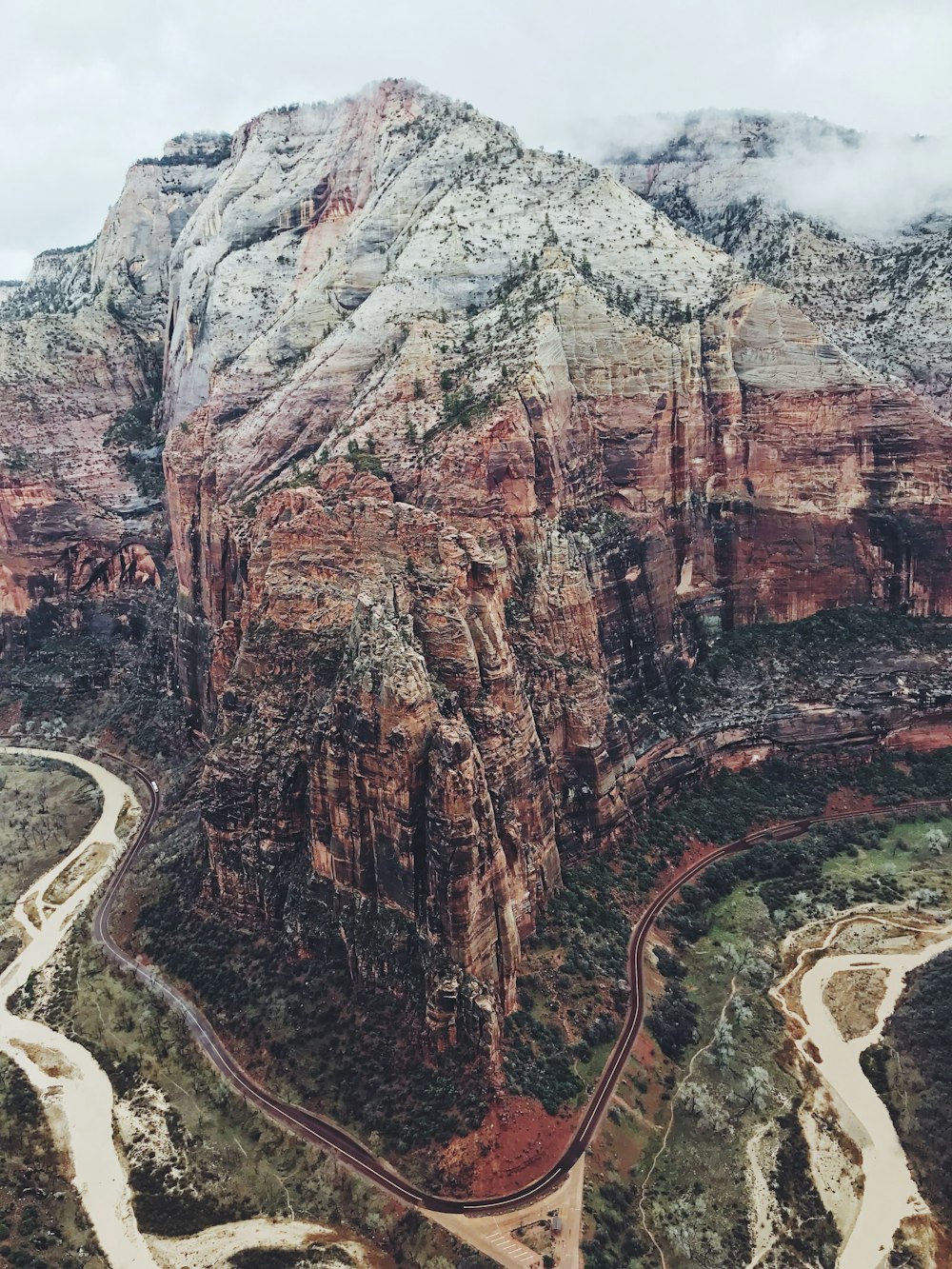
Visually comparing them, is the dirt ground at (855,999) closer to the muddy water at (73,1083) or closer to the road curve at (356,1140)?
the road curve at (356,1140)

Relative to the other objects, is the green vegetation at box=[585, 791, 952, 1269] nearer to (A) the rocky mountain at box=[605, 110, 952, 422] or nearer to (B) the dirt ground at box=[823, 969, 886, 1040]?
(B) the dirt ground at box=[823, 969, 886, 1040]

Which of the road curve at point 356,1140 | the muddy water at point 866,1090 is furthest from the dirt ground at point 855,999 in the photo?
the road curve at point 356,1140

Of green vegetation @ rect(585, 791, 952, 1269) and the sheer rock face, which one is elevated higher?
the sheer rock face

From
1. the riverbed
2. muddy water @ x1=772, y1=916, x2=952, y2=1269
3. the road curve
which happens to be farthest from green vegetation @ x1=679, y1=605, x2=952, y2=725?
the riverbed

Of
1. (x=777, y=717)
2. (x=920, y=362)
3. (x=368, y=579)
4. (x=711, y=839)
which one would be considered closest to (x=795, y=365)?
(x=920, y=362)

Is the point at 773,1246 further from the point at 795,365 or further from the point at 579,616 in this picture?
the point at 795,365
